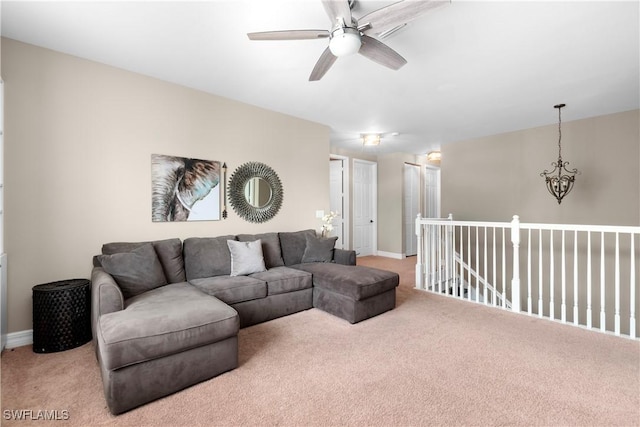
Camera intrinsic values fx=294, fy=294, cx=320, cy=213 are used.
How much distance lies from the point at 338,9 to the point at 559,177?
178 inches

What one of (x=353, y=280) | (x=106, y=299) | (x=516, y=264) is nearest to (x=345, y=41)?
(x=353, y=280)

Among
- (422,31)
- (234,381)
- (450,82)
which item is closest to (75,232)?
(234,381)

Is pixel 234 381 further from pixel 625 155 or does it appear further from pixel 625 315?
pixel 625 155

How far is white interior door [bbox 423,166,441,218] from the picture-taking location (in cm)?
781

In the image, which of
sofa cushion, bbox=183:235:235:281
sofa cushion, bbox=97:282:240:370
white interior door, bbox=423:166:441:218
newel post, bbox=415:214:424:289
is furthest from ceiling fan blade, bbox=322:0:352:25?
white interior door, bbox=423:166:441:218

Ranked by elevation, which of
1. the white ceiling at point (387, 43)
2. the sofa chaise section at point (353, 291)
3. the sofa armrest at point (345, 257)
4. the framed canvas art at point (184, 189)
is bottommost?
the sofa chaise section at point (353, 291)

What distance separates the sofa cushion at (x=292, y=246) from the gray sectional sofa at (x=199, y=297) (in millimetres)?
14

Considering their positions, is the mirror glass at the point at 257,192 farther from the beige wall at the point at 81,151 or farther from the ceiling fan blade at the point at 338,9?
the ceiling fan blade at the point at 338,9

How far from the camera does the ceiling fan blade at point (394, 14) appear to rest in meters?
1.64

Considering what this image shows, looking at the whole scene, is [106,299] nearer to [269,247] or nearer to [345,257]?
[269,247]

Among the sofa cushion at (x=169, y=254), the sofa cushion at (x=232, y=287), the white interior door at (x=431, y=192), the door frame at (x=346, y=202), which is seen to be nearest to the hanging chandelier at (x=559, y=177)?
the white interior door at (x=431, y=192)

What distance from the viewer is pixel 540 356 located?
227 cm

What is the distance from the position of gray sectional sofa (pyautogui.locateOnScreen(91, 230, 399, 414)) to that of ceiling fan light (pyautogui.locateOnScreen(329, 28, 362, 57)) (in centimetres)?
196

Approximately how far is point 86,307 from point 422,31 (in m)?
3.56
